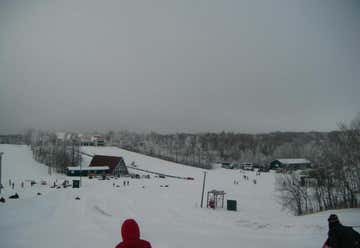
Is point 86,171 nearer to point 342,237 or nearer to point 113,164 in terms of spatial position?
point 113,164

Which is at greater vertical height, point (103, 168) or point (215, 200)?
point (215, 200)

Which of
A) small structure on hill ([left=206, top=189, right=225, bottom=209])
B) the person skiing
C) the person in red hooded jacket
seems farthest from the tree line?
the person in red hooded jacket

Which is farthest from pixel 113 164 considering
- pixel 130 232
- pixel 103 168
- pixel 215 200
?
pixel 130 232

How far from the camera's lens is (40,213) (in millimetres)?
14375

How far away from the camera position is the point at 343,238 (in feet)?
15.6

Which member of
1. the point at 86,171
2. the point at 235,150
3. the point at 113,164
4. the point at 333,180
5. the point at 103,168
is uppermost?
the point at 333,180

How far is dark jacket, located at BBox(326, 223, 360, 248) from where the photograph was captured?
184 inches

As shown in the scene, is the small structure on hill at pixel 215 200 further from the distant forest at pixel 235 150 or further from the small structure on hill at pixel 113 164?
the distant forest at pixel 235 150

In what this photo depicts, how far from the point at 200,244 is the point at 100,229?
4834mm

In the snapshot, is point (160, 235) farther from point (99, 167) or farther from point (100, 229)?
point (99, 167)

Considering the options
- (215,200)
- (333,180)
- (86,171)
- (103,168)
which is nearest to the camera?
(333,180)

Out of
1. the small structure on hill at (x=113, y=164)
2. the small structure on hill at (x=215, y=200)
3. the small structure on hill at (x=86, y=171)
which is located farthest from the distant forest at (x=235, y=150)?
the small structure on hill at (x=215, y=200)

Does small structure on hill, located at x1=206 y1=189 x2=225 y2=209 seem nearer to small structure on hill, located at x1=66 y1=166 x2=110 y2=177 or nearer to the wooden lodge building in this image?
small structure on hill, located at x1=66 y1=166 x2=110 y2=177

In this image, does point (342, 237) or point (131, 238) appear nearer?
point (131, 238)
